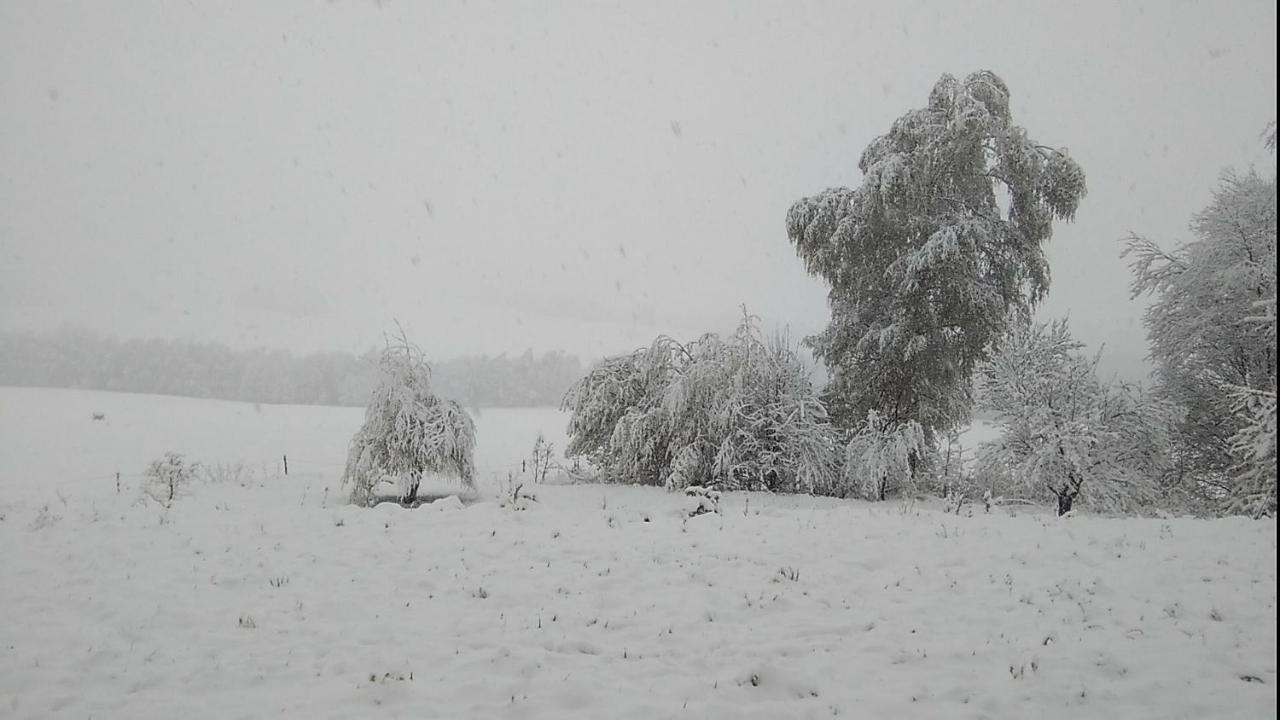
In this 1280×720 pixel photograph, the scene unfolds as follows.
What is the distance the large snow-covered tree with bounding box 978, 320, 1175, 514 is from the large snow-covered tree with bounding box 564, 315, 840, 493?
4198mm

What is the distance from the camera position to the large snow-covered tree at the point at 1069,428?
11445 mm

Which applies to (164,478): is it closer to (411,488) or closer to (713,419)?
(411,488)

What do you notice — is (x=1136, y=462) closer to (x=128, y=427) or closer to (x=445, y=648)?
(x=445, y=648)

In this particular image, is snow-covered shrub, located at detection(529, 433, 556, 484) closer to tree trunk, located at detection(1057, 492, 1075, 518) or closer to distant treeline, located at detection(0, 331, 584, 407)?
tree trunk, located at detection(1057, 492, 1075, 518)

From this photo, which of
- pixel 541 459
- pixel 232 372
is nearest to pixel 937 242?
pixel 541 459

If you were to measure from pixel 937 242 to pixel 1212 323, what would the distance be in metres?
5.09

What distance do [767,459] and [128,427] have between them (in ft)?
166

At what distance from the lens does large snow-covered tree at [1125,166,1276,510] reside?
9.92 m

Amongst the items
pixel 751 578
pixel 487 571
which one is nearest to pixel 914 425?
pixel 751 578

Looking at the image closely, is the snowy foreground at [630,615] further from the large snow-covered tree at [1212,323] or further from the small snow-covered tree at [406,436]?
the large snow-covered tree at [1212,323]

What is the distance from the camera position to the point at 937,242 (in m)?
13.4

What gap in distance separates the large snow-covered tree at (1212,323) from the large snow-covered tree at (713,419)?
744cm

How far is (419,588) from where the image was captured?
687 centimetres

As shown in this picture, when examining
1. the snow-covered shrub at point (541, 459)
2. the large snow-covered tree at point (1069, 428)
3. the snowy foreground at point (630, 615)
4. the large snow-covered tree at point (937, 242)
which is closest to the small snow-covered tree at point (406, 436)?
the snow-covered shrub at point (541, 459)
